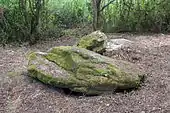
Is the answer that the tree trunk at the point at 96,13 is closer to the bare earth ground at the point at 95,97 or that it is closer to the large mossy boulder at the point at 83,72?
the bare earth ground at the point at 95,97

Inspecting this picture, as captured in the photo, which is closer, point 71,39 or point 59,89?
point 59,89

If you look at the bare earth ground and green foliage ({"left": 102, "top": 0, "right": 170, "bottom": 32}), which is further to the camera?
green foliage ({"left": 102, "top": 0, "right": 170, "bottom": 32})

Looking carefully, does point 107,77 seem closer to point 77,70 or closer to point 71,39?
point 77,70

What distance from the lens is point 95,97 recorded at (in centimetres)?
503

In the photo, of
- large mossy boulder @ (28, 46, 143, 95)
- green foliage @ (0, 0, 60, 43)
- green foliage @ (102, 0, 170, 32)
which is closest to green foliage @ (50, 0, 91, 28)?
green foliage @ (102, 0, 170, 32)

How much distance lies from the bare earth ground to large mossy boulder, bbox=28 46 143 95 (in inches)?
4.5

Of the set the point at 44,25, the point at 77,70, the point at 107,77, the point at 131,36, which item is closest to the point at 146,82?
the point at 107,77

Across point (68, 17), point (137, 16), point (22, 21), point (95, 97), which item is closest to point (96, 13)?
point (137, 16)

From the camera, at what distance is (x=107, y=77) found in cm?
504

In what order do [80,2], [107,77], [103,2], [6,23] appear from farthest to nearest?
[80,2], [103,2], [6,23], [107,77]

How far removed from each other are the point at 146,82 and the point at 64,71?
1.04 metres

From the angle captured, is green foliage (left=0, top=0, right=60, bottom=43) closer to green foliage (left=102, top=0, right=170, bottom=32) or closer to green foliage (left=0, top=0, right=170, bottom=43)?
green foliage (left=0, top=0, right=170, bottom=43)

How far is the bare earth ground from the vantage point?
4.77 meters

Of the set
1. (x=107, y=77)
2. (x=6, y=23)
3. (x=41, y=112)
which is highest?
(x=6, y=23)
